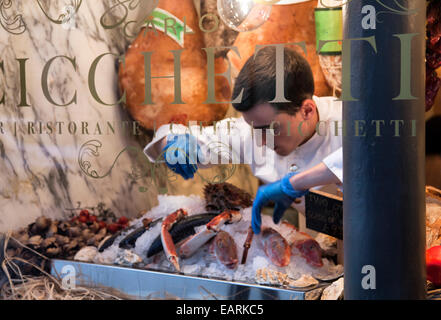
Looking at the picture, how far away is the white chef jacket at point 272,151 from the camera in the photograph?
176cm

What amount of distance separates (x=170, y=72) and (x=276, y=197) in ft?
2.04

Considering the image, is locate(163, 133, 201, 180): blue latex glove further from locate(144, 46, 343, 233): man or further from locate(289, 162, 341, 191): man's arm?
locate(289, 162, 341, 191): man's arm

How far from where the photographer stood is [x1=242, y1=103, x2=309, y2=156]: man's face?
1.80 metres

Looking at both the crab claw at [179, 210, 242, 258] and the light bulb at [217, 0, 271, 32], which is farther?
the crab claw at [179, 210, 242, 258]

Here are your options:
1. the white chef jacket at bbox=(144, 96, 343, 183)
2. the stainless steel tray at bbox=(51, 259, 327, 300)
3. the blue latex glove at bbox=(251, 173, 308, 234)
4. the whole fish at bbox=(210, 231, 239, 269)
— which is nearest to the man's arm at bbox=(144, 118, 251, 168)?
the white chef jacket at bbox=(144, 96, 343, 183)

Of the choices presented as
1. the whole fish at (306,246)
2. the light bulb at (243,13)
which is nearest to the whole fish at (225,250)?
the whole fish at (306,246)

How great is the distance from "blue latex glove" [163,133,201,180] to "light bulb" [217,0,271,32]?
45cm

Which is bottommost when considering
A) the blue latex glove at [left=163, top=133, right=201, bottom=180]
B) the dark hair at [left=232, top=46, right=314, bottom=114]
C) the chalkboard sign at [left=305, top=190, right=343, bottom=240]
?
the chalkboard sign at [left=305, top=190, right=343, bottom=240]

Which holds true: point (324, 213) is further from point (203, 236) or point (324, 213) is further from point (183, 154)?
point (183, 154)

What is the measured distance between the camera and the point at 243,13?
5.98ft

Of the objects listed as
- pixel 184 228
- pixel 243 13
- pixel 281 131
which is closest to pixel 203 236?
pixel 184 228

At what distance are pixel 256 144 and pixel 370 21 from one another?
0.58 metres

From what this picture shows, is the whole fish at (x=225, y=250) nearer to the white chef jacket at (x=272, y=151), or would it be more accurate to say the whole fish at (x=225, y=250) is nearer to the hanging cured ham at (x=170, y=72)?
the white chef jacket at (x=272, y=151)

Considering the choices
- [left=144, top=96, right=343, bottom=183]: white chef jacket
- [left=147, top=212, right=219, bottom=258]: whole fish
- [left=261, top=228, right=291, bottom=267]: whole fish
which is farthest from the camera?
[left=147, top=212, right=219, bottom=258]: whole fish
